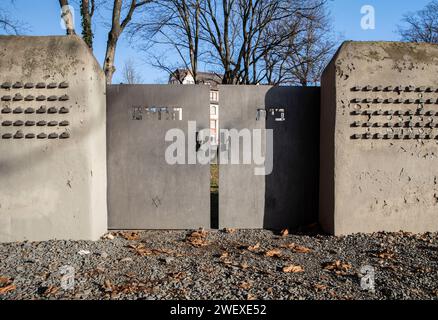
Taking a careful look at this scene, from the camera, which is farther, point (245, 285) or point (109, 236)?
point (109, 236)

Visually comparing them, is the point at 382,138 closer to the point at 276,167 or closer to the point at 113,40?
the point at 276,167

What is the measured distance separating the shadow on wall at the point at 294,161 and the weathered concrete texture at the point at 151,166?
1072 millimetres

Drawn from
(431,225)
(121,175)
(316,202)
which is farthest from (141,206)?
(431,225)

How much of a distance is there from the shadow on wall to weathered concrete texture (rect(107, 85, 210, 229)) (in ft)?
3.52

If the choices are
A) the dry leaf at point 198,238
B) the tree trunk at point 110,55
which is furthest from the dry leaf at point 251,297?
the tree trunk at point 110,55

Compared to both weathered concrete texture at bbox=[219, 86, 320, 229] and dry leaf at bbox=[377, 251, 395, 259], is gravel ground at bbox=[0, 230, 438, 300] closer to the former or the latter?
dry leaf at bbox=[377, 251, 395, 259]

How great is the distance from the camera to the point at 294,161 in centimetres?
555

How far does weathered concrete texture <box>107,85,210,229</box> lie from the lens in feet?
17.8

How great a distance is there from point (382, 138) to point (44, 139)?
4836mm

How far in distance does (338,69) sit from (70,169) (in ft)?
13.4
